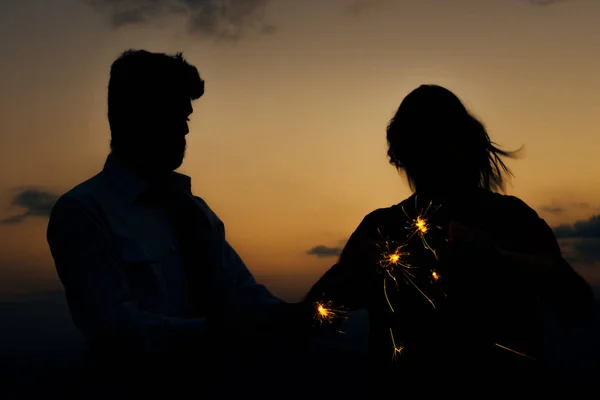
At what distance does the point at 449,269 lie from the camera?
14.8ft

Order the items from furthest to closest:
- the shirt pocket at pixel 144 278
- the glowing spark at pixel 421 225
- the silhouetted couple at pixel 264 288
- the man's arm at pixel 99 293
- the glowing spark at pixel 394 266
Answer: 1. the glowing spark at pixel 421 225
2. the glowing spark at pixel 394 266
3. the shirt pocket at pixel 144 278
4. the silhouetted couple at pixel 264 288
5. the man's arm at pixel 99 293

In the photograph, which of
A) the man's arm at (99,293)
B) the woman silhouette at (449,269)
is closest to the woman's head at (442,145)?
the woman silhouette at (449,269)

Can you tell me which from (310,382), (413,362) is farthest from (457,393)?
(310,382)

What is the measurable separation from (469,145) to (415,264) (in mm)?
1066

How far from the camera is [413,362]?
4387 mm

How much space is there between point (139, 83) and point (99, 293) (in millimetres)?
1534

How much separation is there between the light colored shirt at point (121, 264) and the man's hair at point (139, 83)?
0.32m

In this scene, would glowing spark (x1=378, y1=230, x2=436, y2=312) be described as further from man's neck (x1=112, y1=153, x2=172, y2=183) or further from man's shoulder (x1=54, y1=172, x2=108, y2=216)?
man's shoulder (x1=54, y1=172, x2=108, y2=216)

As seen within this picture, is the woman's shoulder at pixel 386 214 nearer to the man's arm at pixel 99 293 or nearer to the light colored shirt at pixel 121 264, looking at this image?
the light colored shirt at pixel 121 264

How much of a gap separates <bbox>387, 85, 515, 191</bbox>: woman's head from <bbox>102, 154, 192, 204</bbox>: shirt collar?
6.96 feet

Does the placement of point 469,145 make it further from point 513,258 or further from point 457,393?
point 457,393

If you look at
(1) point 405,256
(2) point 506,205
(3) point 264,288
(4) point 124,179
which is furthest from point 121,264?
(2) point 506,205

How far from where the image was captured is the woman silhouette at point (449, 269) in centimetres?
420

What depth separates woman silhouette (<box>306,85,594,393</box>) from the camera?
420cm
